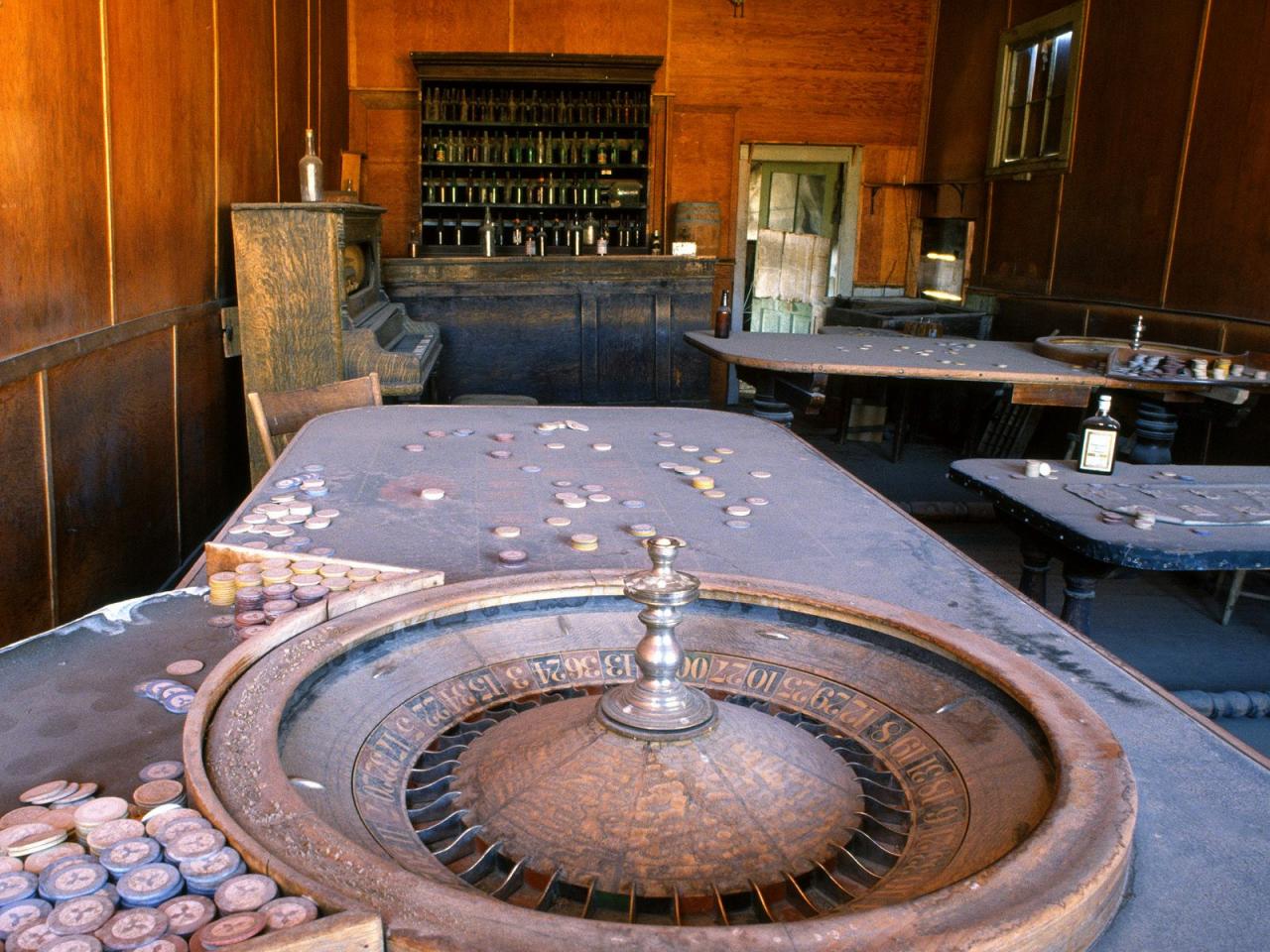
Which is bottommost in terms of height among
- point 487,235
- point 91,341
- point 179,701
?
point 179,701

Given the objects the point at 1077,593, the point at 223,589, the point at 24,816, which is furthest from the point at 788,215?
the point at 24,816

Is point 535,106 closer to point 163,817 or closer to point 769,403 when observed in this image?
point 769,403

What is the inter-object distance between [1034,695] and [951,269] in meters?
9.09

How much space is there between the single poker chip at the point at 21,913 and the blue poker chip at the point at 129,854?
0.16 feet

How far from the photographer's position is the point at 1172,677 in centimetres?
365

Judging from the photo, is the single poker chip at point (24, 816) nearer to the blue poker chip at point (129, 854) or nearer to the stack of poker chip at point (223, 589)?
the blue poker chip at point (129, 854)

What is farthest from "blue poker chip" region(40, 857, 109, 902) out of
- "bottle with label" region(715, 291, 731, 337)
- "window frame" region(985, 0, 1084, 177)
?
"window frame" region(985, 0, 1084, 177)

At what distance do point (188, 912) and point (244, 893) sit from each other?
0.14ft

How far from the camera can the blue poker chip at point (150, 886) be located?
728 millimetres

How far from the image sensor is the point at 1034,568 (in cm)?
305

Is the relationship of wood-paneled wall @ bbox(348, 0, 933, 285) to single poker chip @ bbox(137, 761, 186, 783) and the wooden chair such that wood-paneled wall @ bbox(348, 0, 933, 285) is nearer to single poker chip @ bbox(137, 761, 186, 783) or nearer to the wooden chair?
the wooden chair

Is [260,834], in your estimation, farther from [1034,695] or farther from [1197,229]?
[1197,229]

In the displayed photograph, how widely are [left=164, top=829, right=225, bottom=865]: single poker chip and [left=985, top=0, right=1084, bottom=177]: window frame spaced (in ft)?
26.5

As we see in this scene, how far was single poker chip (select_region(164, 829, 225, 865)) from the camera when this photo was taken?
2.45ft
